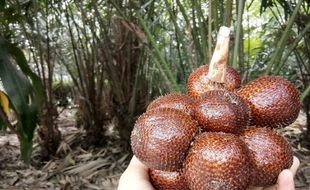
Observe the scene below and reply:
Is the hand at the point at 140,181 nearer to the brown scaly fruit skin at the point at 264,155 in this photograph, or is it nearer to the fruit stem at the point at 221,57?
the brown scaly fruit skin at the point at 264,155

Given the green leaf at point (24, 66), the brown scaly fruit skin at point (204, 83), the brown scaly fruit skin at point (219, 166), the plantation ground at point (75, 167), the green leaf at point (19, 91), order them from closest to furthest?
1. the brown scaly fruit skin at point (219, 166)
2. the brown scaly fruit skin at point (204, 83)
3. the green leaf at point (19, 91)
4. the green leaf at point (24, 66)
5. the plantation ground at point (75, 167)

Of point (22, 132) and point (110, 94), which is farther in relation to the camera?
point (110, 94)

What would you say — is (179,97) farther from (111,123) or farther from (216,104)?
(111,123)

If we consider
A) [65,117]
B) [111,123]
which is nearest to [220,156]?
[111,123]

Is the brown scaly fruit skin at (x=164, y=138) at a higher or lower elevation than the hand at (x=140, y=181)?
higher

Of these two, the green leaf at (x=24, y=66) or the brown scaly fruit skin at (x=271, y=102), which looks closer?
the brown scaly fruit skin at (x=271, y=102)

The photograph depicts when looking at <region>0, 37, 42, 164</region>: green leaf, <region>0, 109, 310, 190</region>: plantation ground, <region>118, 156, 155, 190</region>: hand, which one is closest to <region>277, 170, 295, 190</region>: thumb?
<region>118, 156, 155, 190</region>: hand

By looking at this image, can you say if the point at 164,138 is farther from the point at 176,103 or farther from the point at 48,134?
the point at 48,134

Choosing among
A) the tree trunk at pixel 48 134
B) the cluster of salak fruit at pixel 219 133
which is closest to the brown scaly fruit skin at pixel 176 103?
the cluster of salak fruit at pixel 219 133
